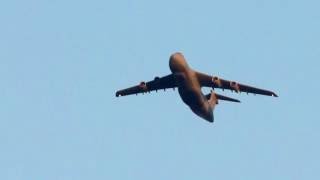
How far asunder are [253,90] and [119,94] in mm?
14503

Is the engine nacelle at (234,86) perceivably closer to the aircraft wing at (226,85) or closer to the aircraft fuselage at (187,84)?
the aircraft wing at (226,85)

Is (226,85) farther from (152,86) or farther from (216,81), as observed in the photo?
(152,86)

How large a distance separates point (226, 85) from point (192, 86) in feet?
20.9

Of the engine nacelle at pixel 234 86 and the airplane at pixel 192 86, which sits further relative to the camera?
the engine nacelle at pixel 234 86

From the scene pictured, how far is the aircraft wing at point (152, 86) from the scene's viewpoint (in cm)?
11119

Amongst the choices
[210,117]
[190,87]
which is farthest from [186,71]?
[210,117]

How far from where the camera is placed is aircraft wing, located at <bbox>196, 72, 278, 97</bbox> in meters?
111

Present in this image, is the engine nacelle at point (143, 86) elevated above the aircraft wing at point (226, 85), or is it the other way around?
the engine nacelle at point (143, 86)

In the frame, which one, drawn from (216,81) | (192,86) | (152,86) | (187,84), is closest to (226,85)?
(216,81)

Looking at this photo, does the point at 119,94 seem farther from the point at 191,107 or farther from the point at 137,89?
the point at 191,107

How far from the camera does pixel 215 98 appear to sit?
386 feet

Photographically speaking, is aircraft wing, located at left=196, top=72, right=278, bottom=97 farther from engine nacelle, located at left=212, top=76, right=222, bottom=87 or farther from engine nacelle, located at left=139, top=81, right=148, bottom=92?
engine nacelle, located at left=139, top=81, right=148, bottom=92

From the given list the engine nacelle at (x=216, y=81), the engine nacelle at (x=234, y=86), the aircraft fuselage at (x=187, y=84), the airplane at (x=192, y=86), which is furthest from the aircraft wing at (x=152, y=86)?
the engine nacelle at (x=234, y=86)

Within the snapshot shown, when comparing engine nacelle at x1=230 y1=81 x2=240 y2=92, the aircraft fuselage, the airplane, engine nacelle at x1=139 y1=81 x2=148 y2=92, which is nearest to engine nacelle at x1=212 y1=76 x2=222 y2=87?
the airplane
